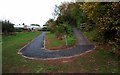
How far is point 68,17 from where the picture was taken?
50.6 meters

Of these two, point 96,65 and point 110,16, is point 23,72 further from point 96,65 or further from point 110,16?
point 110,16

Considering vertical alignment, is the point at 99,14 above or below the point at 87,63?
above

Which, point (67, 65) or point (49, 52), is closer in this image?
point (67, 65)

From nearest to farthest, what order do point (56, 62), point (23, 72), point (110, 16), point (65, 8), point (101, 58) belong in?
point (23, 72) → point (110, 16) → point (56, 62) → point (101, 58) → point (65, 8)

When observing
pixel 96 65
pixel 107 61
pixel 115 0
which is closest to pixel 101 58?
pixel 107 61

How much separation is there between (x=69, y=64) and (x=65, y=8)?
37268mm

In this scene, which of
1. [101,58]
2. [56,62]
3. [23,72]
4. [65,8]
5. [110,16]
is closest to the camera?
[23,72]

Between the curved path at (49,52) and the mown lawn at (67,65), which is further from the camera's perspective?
the curved path at (49,52)

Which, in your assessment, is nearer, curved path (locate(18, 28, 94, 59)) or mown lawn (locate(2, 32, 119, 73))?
mown lawn (locate(2, 32, 119, 73))

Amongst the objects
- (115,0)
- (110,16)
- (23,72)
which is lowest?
(23,72)

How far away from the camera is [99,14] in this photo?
14.3 m

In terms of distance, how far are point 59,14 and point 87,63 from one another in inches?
1462

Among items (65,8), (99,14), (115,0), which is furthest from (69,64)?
(65,8)

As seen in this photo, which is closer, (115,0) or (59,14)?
(115,0)
